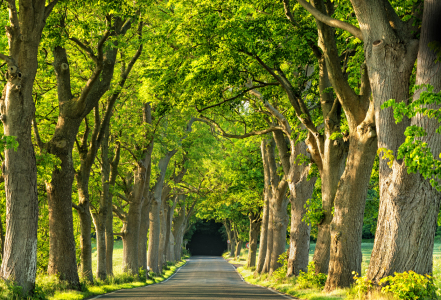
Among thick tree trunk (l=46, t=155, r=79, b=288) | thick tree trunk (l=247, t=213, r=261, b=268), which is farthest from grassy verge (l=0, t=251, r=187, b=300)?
thick tree trunk (l=247, t=213, r=261, b=268)

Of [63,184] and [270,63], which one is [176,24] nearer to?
[270,63]

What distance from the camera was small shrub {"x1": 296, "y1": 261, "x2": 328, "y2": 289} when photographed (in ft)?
45.6

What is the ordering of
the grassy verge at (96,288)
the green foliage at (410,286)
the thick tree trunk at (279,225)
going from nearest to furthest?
the green foliage at (410,286)
the grassy verge at (96,288)
the thick tree trunk at (279,225)

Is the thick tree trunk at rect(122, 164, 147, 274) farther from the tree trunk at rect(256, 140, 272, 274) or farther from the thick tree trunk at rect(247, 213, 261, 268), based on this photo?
the thick tree trunk at rect(247, 213, 261, 268)

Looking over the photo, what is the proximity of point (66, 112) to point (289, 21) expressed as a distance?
6923 millimetres

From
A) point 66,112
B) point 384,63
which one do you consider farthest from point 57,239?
point 384,63

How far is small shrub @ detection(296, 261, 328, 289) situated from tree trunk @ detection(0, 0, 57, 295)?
7735mm

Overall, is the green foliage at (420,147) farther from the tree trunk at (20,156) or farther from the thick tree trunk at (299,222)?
the thick tree trunk at (299,222)

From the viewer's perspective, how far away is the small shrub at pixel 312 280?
13.9 m

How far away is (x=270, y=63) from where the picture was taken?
13.7 m

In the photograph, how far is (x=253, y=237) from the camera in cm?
3859

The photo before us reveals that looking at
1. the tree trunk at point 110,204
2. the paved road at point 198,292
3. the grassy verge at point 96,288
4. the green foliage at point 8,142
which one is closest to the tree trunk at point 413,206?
the paved road at point 198,292

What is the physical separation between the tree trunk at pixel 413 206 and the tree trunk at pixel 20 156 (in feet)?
23.5

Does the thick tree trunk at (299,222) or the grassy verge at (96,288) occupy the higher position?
the thick tree trunk at (299,222)
